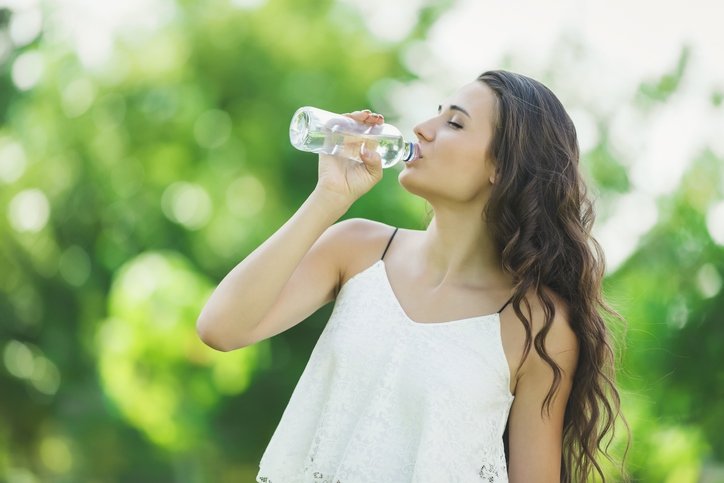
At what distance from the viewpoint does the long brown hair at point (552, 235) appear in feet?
6.24

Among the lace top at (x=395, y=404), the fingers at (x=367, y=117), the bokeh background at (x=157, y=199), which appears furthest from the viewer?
the bokeh background at (x=157, y=199)

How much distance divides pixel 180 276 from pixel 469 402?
6.38 meters

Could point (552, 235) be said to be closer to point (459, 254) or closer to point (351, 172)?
point (459, 254)

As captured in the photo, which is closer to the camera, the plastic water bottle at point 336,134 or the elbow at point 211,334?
the elbow at point 211,334

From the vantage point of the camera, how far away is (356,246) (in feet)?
6.45

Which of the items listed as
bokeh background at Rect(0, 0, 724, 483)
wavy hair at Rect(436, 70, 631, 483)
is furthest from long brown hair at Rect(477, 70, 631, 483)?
bokeh background at Rect(0, 0, 724, 483)

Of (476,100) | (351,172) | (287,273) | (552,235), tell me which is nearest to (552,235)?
(552,235)

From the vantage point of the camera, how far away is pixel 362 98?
832 centimetres

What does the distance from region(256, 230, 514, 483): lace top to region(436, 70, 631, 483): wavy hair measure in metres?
0.12

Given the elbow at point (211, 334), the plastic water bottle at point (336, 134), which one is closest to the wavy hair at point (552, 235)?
the plastic water bottle at point (336, 134)

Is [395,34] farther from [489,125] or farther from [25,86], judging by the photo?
[489,125]

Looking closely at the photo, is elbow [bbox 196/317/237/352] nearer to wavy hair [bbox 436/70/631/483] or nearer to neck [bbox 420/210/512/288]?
neck [bbox 420/210/512/288]

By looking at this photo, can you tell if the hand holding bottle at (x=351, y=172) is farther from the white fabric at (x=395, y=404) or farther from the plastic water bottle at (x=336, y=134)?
the white fabric at (x=395, y=404)

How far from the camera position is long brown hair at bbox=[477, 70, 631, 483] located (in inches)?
74.9
